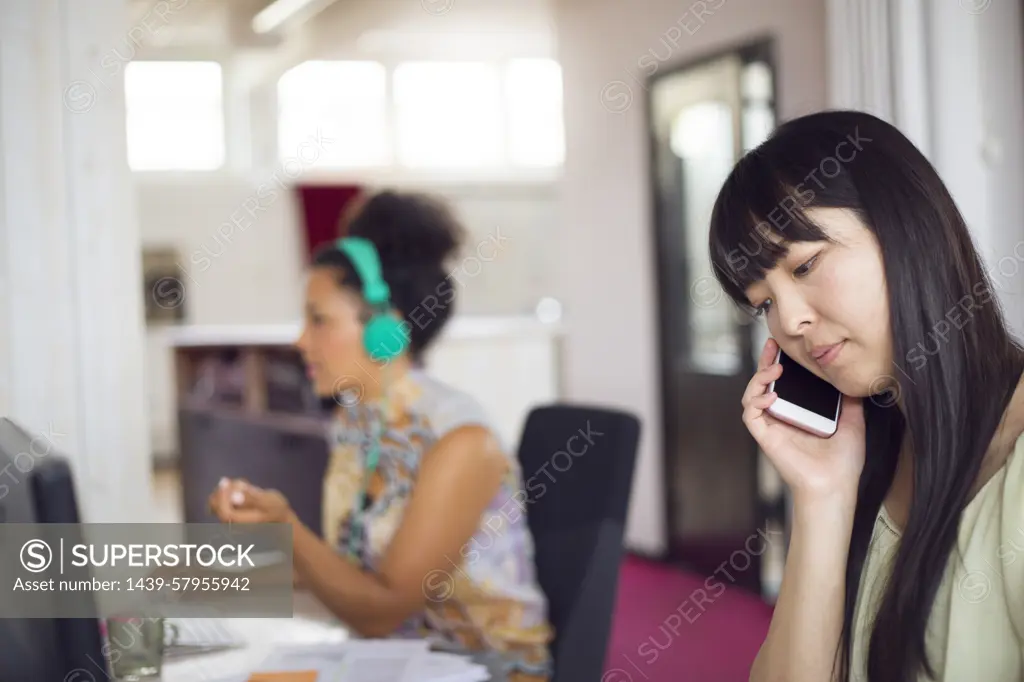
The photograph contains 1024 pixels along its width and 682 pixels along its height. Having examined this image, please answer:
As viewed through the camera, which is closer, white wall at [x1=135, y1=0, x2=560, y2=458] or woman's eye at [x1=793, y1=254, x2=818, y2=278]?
woman's eye at [x1=793, y1=254, x2=818, y2=278]

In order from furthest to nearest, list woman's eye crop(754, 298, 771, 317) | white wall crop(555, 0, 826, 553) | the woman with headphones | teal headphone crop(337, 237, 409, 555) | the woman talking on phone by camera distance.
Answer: white wall crop(555, 0, 826, 553), teal headphone crop(337, 237, 409, 555), the woman with headphones, woman's eye crop(754, 298, 771, 317), the woman talking on phone

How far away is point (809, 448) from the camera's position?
1.43m

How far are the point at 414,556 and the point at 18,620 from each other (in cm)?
77

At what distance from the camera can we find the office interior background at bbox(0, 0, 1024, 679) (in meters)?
2.23

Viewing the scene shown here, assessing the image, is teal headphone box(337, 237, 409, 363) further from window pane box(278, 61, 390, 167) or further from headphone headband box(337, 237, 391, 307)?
window pane box(278, 61, 390, 167)

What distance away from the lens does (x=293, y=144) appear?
8102mm

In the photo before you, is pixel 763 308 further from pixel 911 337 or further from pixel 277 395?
pixel 277 395

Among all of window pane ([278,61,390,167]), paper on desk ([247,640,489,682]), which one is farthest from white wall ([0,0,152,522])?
window pane ([278,61,390,167])

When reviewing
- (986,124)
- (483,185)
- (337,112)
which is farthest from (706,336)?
(337,112)

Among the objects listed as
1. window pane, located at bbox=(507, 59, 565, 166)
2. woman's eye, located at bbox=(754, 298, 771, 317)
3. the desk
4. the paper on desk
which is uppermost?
window pane, located at bbox=(507, 59, 565, 166)

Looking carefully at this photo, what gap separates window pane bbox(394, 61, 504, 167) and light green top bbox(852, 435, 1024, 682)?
Answer: 286 inches

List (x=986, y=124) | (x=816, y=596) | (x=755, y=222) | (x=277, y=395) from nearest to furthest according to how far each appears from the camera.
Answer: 1. (x=755, y=222)
2. (x=816, y=596)
3. (x=986, y=124)
4. (x=277, y=395)

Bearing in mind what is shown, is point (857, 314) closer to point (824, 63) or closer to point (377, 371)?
point (377, 371)

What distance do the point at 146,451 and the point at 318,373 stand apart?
498 millimetres
